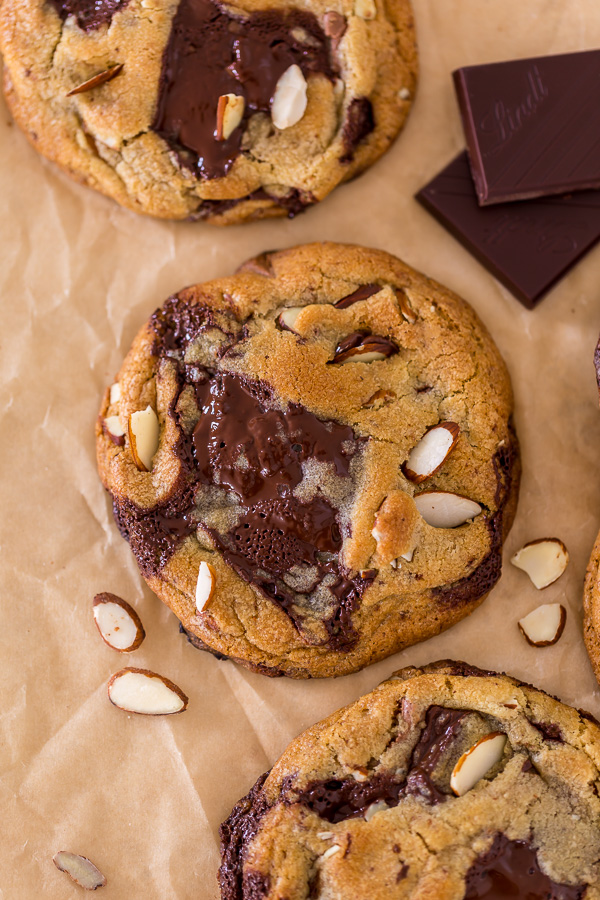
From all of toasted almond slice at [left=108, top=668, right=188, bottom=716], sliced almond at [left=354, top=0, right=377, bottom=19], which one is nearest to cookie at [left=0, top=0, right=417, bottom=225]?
sliced almond at [left=354, top=0, right=377, bottom=19]

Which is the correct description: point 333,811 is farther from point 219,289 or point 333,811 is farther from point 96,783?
point 219,289

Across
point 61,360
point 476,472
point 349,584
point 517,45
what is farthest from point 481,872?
point 517,45

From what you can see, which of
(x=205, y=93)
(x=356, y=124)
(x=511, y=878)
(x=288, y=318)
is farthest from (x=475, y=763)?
(x=205, y=93)

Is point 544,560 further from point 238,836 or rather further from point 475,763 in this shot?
point 238,836

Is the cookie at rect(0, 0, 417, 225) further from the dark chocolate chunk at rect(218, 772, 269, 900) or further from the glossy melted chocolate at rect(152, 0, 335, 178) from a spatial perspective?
the dark chocolate chunk at rect(218, 772, 269, 900)

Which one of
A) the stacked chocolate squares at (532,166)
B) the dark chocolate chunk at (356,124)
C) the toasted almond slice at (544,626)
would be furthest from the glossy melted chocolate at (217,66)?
the toasted almond slice at (544,626)

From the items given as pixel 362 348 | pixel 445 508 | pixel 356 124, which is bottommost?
pixel 445 508
